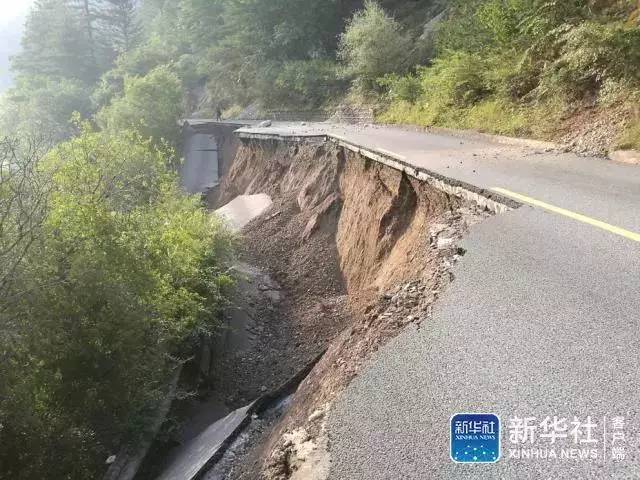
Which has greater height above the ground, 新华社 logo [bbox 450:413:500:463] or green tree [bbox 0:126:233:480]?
新华社 logo [bbox 450:413:500:463]

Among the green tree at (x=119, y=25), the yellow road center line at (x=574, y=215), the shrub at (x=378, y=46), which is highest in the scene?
the green tree at (x=119, y=25)

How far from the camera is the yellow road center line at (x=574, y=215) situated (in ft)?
18.8

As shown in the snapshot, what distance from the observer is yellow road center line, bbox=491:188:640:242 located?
5.72m

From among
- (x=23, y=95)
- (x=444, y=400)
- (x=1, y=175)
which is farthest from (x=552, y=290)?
(x=23, y=95)

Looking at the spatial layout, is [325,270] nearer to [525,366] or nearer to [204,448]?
[204,448]

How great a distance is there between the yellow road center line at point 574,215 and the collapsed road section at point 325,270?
40 cm

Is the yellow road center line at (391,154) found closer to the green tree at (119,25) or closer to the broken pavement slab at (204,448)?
the broken pavement slab at (204,448)

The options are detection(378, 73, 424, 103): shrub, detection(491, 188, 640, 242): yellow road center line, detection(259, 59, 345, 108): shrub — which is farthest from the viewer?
detection(259, 59, 345, 108): shrub

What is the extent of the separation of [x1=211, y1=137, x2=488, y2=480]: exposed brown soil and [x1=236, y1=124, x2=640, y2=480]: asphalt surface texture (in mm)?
473

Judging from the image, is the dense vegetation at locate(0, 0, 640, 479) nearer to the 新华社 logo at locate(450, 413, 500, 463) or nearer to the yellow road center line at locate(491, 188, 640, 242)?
the yellow road center line at locate(491, 188, 640, 242)

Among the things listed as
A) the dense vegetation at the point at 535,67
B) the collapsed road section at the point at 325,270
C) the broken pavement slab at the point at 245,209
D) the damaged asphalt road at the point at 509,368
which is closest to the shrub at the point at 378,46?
the dense vegetation at the point at 535,67

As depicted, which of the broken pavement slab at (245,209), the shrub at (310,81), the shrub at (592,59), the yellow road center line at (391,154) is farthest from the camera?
the shrub at (310,81)

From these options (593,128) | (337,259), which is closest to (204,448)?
(337,259)

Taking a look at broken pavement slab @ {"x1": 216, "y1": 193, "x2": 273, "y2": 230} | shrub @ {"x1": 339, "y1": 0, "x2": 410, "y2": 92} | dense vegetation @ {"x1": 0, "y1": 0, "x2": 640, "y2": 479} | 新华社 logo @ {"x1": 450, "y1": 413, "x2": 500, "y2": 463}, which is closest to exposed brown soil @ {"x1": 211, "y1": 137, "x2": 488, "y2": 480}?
broken pavement slab @ {"x1": 216, "y1": 193, "x2": 273, "y2": 230}
